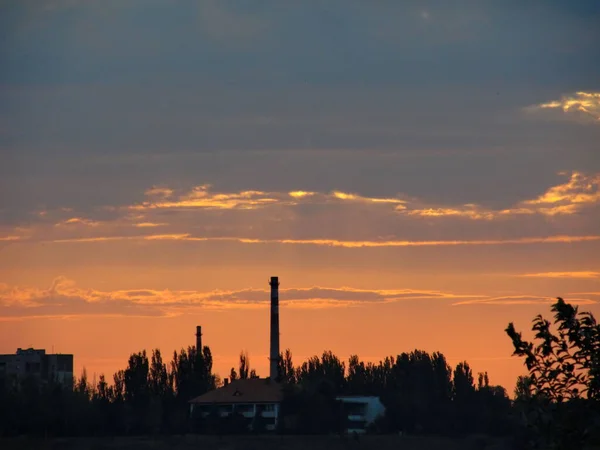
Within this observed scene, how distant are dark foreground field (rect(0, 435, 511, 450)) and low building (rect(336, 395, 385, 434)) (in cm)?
584

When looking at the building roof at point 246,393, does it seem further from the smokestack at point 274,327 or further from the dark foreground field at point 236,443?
the dark foreground field at point 236,443

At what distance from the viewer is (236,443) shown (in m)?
128

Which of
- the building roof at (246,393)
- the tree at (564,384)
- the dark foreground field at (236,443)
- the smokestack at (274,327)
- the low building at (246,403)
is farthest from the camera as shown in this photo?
the smokestack at (274,327)

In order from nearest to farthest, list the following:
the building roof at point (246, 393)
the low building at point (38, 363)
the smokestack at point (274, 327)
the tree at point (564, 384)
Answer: the tree at point (564, 384) < the building roof at point (246, 393) < the smokestack at point (274, 327) < the low building at point (38, 363)

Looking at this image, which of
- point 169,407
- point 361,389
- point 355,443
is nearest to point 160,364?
point 169,407

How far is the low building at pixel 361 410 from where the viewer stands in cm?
13750

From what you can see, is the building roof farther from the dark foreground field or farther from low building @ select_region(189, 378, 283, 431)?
the dark foreground field

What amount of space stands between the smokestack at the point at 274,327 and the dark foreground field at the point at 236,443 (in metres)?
19.1

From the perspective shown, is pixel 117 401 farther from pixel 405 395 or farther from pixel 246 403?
pixel 405 395

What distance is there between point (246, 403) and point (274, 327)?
1173 cm

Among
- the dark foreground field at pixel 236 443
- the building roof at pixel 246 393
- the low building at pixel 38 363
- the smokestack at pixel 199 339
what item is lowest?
the dark foreground field at pixel 236 443

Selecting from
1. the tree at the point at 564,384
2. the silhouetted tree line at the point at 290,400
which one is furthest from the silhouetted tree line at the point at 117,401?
the tree at the point at 564,384

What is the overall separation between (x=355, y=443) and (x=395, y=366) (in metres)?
27.1

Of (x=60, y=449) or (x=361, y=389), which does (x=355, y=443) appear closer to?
(x=361, y=389)
